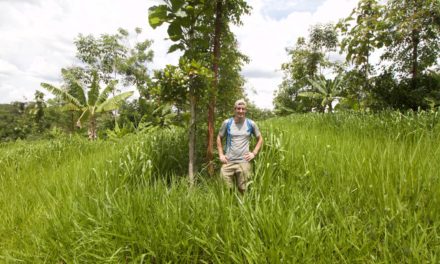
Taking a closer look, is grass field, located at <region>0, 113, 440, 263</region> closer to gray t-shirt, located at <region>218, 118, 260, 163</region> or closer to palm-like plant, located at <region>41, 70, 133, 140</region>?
gray t-shirt, located at <region>218, 118, 260, 163</region>

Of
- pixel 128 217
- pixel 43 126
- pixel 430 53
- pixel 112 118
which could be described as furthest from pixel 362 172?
pixel 43 126

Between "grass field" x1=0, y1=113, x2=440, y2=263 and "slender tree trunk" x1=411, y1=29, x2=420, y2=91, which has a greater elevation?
"slender tree trunk" x1=411, y1=29, x2=420, y2=91

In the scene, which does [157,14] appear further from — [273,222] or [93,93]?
[93,93]

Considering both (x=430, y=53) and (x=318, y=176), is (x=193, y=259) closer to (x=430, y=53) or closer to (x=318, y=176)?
(x=318, y=176)

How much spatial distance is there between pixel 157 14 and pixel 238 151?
2.42 m

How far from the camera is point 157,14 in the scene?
4.30 meters

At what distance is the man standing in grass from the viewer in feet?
13.3

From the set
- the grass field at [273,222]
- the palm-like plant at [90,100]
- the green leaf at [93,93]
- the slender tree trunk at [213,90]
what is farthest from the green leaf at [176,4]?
the green leaf at [93,93]

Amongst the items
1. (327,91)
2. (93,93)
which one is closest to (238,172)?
(93,93)

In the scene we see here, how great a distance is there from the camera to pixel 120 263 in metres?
2.59

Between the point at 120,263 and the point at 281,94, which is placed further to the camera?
the point at 281,94

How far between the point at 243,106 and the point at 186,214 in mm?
1854

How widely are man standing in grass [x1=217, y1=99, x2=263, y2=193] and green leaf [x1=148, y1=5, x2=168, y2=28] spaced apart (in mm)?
1762

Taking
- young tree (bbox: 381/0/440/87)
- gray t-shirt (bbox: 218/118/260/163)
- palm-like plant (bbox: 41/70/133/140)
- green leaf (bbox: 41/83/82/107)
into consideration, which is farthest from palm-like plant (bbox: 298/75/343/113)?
gray t-shirt (bbox: 218/118/260/163)
